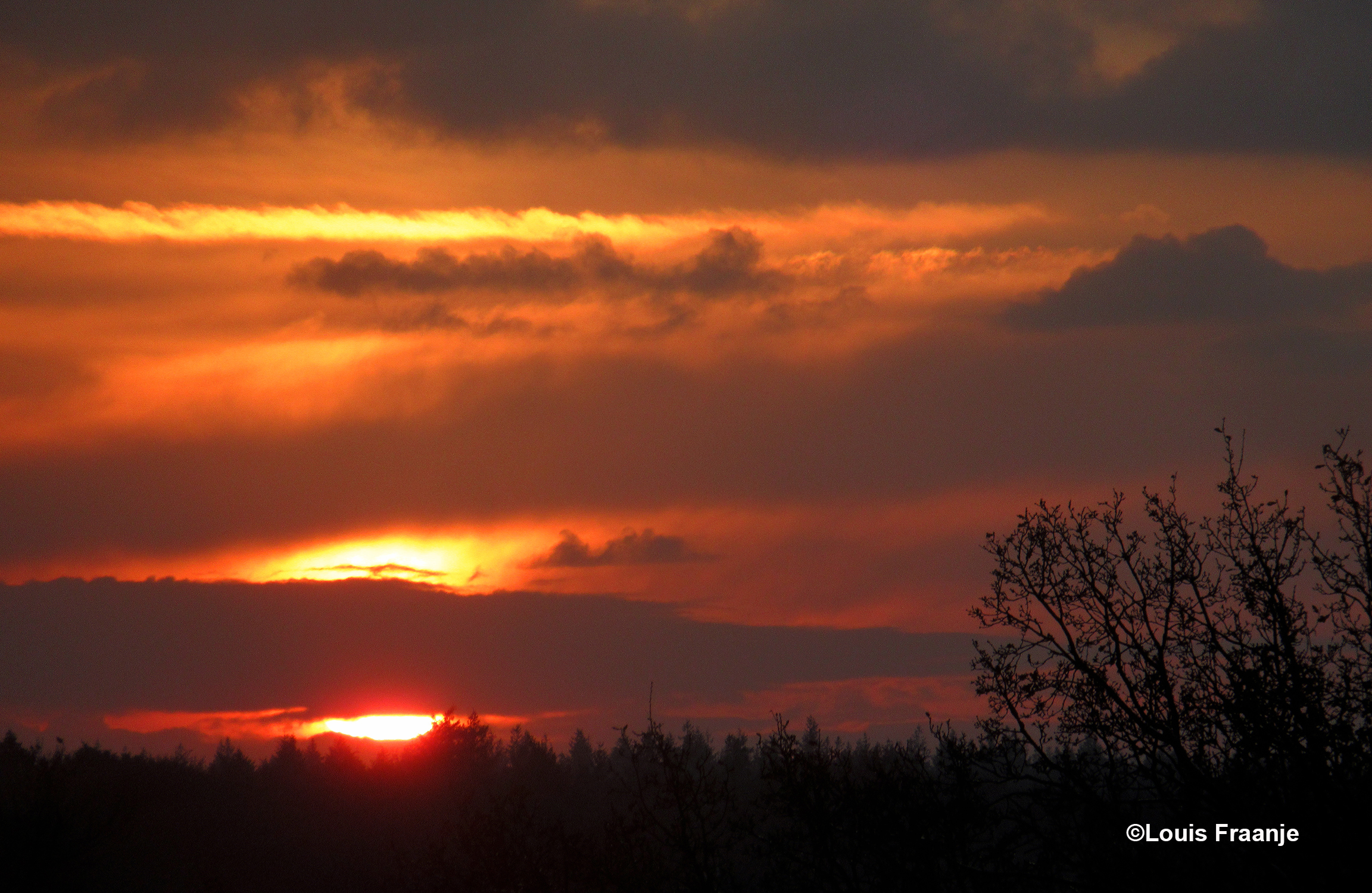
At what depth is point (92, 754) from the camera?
364ft

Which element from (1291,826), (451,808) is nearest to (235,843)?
(451,808)

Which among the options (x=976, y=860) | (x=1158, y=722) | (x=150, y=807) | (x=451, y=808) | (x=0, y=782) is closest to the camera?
(x=1158, y=722)

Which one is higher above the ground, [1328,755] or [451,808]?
[1328,755]

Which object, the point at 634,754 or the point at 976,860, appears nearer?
the point at 976,860

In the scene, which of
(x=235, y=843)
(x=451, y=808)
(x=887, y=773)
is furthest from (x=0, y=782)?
(x=887, y=773)

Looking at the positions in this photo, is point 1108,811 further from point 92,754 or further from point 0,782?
point 92,754

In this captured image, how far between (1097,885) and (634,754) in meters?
Result: 20.8

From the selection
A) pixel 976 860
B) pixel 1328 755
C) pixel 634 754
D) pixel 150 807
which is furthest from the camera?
pixel 150 807

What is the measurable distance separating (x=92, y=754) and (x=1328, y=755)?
389ft

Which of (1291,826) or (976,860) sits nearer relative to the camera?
(1291,826)

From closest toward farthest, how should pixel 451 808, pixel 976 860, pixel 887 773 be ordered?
pixel 976 860, pixel 887 773, pixel 451 808

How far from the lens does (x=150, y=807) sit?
4166 inches

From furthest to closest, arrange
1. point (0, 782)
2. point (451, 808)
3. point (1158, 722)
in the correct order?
point (451, 808), point (0, 782), point (1158, 722)

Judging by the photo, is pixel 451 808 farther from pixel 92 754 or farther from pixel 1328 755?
pixel 1328 755
